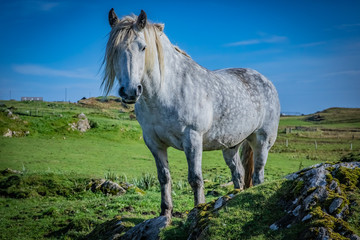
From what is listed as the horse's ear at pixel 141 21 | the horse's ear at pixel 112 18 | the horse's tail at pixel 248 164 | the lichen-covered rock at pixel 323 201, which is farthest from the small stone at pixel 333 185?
the horse's tail at pixel 248 164

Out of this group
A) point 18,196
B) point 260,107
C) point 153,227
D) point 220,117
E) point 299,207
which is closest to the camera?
point 299,207

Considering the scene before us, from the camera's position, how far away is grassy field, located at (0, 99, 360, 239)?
7.85 metres

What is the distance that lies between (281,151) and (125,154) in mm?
17652

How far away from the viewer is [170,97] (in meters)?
5.41

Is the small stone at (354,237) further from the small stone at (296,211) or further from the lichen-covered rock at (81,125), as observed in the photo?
the lichen-covered rock at (81,125)

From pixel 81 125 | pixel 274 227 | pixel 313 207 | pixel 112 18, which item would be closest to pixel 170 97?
pixel 112 18

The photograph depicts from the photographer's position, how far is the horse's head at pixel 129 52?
15.2ft

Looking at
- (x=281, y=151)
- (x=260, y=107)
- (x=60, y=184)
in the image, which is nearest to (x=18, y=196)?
(x=60, y=184)

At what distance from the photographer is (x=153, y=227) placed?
4793 mm

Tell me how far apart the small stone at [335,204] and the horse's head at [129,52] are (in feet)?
9.54

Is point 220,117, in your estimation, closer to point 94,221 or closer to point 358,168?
point 358,168

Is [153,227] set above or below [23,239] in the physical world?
above

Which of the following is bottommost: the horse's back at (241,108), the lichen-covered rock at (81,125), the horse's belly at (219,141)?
the horse's belly at (219,141)

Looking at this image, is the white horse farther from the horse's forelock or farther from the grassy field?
the grassy field
